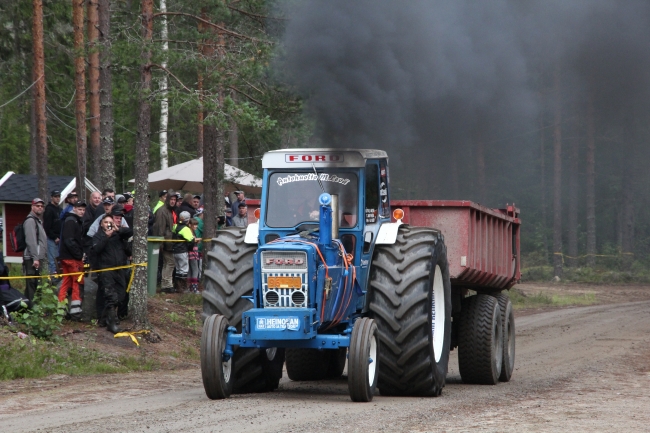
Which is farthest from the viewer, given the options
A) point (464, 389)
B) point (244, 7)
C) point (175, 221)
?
point (175, 221)

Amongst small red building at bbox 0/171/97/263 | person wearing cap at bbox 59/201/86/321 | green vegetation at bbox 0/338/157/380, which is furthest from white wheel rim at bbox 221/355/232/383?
small red building at bbox 0/171/97/263

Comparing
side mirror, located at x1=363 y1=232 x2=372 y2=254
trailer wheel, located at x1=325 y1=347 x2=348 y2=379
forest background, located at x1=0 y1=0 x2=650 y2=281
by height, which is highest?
forest background, located at x1=0 y1=0 x2=650 y2=281

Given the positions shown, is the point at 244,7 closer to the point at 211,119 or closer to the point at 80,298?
the point at 211,119

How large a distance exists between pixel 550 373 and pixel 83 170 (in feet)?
50.7

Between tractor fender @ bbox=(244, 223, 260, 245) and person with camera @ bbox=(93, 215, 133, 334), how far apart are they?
485 centimetres

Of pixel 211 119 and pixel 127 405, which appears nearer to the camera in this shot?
pixel 127 405

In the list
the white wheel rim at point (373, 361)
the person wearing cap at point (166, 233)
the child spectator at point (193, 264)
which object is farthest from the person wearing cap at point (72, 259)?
the white wheel rim at point (373, 361)

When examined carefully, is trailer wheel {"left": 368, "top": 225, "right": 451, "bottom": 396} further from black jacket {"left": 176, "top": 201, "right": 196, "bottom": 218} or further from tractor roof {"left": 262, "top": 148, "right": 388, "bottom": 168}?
black jacket {"left": 176, "top": 201, "right": 196, "bottom": 218}

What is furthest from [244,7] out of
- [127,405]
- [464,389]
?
[127,405]

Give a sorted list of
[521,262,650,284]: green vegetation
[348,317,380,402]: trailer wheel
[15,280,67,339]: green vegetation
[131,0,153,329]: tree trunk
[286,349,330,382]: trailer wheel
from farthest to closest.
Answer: [521,262,650,284]: green vegetation < [131,0,153,329]: tree trunk < [15,280,67,339]: green vegetation < [286,349,330,382]: trailer wheel < [348,317,380,402]: trailer wheel

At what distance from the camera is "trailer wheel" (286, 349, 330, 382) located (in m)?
12.0

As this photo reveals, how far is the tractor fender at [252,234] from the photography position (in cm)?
993

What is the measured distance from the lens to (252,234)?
10.0 meters

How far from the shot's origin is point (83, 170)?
2477 cm
